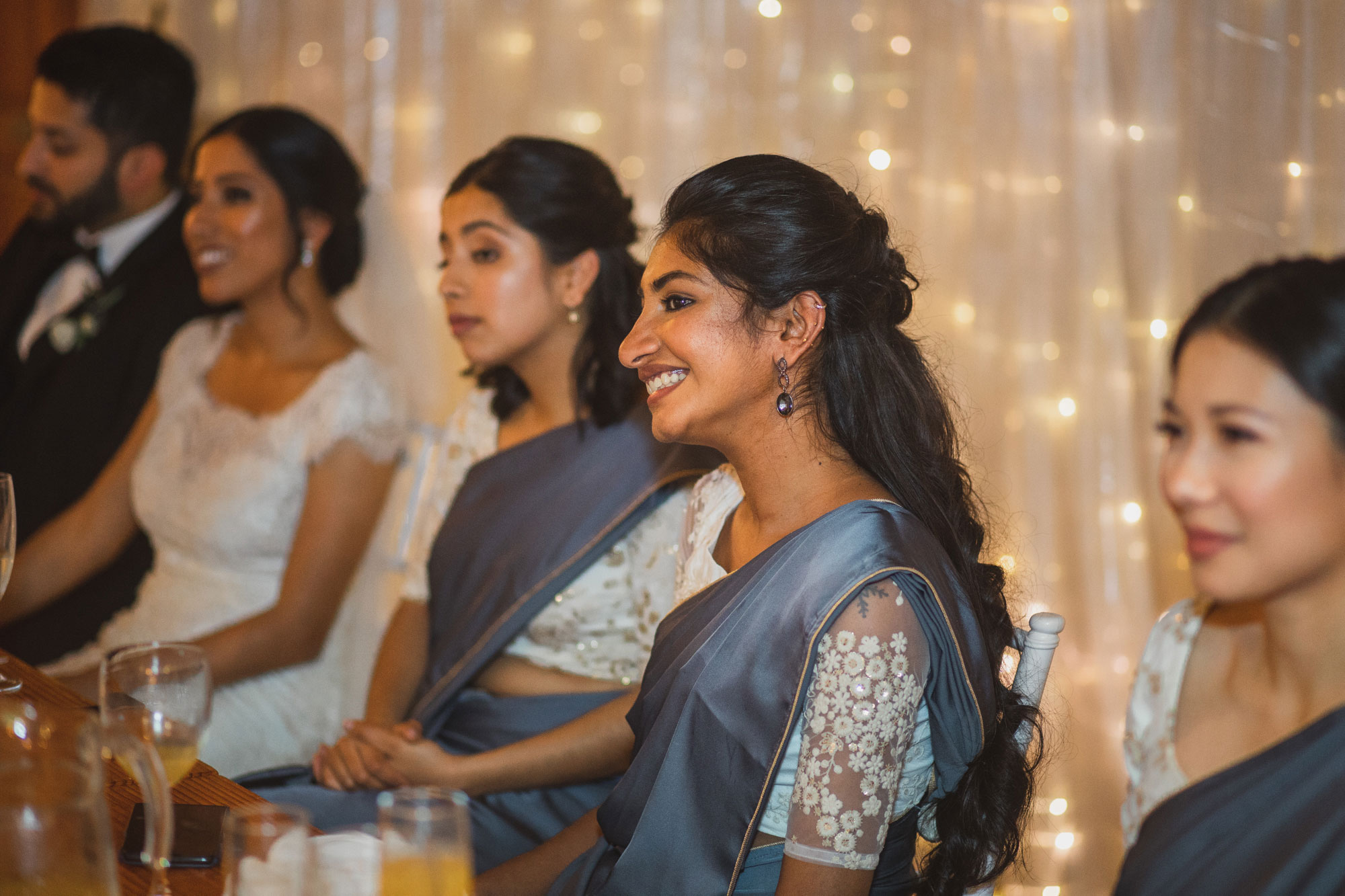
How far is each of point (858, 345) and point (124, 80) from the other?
2.56 meters

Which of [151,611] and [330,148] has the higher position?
[330,148]

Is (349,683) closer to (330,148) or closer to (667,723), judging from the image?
(330,148)

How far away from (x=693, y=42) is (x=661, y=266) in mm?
1491

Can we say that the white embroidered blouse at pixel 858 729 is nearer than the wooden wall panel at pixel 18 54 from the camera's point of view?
Yes

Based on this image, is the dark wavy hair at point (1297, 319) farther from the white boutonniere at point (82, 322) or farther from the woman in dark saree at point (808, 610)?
the white boutonniere at point (82, 322)

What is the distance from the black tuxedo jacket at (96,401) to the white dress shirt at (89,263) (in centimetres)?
4

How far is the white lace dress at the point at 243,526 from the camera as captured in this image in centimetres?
261

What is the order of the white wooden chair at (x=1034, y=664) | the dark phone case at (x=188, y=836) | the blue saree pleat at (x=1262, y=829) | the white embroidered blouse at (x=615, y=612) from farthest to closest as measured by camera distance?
the white embroidered blouse at (x=615, y=612) → the white wooden chair at (x=1034, y=664) → the dark phone case at (x=188, y=836) → the blue saree pleat at (x=1262, y=829)

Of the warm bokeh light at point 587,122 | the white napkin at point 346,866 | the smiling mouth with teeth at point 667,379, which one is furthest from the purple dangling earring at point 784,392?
the warm bokeh light at point 587,122

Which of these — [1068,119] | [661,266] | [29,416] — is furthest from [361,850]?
[29,416]

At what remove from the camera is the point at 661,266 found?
1690mm

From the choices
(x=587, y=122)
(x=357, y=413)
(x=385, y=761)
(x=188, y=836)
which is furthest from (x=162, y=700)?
(x=587, y=122)

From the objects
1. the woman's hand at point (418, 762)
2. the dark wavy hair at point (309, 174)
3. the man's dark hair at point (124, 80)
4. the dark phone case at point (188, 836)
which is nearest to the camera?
the dark phone case at point (188, 836)

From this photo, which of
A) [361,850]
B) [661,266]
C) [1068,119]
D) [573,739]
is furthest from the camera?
[1068,119]
